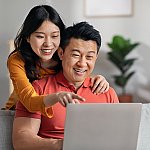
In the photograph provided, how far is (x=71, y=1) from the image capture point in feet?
17.0

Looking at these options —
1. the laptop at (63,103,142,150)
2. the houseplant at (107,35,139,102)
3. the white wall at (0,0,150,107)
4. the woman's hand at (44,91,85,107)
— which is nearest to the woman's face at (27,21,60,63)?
the woman's hand at (44,91,85,107)

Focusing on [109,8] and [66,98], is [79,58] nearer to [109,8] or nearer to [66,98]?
[66,98]

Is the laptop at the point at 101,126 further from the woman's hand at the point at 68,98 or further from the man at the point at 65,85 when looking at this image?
the man at the point at 65,85

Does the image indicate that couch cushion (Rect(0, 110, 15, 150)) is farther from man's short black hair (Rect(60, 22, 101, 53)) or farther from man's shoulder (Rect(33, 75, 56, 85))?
man's short black hair (Rect(60, 22, 101, 53))

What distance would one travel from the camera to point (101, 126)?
1.40 m

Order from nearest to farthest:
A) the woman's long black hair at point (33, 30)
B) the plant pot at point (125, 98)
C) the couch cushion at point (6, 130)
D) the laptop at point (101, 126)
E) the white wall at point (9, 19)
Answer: the laptop at point (101, 126) → the couch cushion at point (6, 130) → the woman's long black hair at point (33, 30) → the plant pot at point (125, 98) → the white wall at point (9, 19)

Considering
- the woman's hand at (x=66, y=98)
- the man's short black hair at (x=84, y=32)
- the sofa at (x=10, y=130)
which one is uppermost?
the man's short black hair at (x=84, y=32)

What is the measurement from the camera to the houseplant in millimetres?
4918

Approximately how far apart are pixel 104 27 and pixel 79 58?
3.44m

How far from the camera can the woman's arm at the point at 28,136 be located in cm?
162

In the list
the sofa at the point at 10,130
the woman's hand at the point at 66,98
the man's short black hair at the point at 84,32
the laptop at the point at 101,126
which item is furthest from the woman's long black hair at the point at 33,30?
the laptop at the point at 101,126

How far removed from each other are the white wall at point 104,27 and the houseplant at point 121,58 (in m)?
0.17

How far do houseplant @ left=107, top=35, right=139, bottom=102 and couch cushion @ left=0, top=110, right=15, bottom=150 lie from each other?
3.21m

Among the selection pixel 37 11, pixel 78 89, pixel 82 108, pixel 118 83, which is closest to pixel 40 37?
→ pixel 37 11
